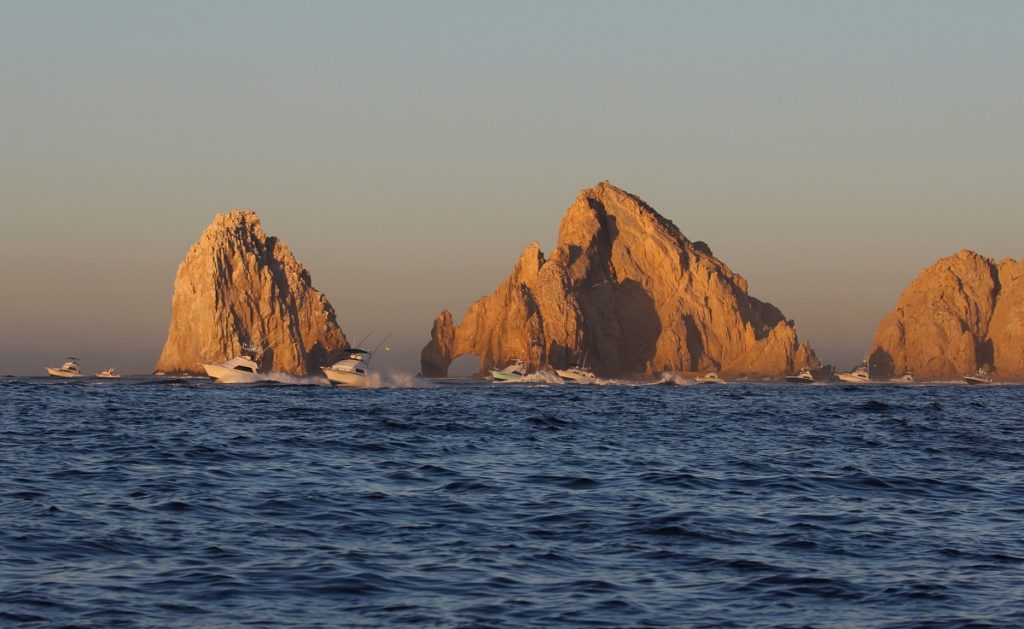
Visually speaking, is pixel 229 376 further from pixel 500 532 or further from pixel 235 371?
pixel 500 532

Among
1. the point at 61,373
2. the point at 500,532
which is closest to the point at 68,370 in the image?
the point at 61,373

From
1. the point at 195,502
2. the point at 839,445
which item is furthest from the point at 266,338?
the point at 195,502

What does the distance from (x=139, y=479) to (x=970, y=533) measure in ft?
62.2

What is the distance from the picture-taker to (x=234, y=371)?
5787 inches

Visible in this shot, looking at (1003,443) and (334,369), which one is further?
(334,369)

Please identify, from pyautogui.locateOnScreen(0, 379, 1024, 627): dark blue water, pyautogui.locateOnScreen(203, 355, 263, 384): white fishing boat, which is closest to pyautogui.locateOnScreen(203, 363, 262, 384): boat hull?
pyautogui.locateOnScreen(203, 355, 263, 384): white fishing boat

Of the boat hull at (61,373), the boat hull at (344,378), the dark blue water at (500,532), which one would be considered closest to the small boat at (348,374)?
the boat hull at (344,378)

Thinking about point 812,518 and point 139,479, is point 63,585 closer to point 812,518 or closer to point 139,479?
point 139,479

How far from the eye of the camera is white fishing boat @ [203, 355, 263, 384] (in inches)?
5753

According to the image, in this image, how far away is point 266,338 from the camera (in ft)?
632

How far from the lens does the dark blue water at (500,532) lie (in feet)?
55.5

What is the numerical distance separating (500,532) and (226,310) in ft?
562

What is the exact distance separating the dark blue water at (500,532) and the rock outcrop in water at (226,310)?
145m

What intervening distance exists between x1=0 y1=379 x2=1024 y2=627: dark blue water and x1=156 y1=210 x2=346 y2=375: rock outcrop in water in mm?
145172
